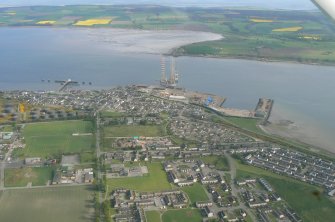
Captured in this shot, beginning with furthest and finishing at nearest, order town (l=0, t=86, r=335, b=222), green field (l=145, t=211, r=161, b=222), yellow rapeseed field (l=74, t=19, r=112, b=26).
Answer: yellow rapeseed field (l=74, t=19, r=112, b=26), town (l=0, t=86, r=335, b=222), green field (l=145, t=211, r=161, b=222)

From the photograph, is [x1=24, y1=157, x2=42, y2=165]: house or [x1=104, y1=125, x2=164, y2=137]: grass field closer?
[x1=24, y1=157, x2=42, y2=165]: house

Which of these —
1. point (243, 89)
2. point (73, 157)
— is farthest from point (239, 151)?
point (243, 89)

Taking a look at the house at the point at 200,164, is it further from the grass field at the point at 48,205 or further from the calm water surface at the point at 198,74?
the calm water surface at the point at 198,74

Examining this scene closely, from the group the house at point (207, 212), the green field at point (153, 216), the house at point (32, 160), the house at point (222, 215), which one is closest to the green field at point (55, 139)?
the house at point (32, 160)

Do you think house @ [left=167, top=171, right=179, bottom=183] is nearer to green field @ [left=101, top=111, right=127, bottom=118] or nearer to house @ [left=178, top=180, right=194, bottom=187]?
house @ [left=178, top=180, right=194, bottom=187]

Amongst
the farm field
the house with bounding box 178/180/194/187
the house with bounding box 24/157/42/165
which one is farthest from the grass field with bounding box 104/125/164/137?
the farm field

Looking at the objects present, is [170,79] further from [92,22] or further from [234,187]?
[92,22]

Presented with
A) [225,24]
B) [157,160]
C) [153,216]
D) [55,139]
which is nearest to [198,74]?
[55,139]
